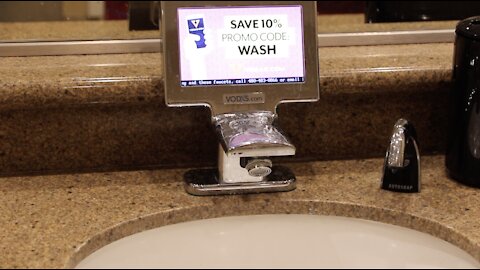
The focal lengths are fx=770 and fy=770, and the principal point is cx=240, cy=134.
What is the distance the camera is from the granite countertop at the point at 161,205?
91 centimetres

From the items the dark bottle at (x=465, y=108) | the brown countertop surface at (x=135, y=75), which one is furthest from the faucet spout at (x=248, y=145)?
the dark bottle at (x=465, y=108)

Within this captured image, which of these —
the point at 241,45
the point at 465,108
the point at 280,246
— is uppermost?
the point at 241,45

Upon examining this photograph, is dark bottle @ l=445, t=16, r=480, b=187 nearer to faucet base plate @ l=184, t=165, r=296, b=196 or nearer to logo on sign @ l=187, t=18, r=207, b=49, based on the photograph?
faucet base plate @ l=184, t=165, r=296, b=196

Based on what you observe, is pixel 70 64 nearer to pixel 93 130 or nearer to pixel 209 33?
pixel 93 130

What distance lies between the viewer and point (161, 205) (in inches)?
39.2

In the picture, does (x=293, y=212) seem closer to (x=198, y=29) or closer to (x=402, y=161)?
(x=402, y=161)

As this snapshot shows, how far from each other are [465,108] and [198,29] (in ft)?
1.24

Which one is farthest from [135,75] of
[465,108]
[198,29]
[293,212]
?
[465,108]

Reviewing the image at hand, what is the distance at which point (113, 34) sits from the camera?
1.25m

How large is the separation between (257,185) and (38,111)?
0.32m

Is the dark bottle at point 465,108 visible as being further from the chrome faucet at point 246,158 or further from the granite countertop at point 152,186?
the chrome faucet at point 246,158

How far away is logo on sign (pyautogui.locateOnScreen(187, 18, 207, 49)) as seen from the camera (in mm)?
989

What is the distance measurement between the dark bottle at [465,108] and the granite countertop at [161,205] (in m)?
0.03

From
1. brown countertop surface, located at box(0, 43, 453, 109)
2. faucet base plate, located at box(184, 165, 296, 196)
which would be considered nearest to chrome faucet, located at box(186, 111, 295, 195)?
faucet base plate, located at box(184, 165, 296, 196)
